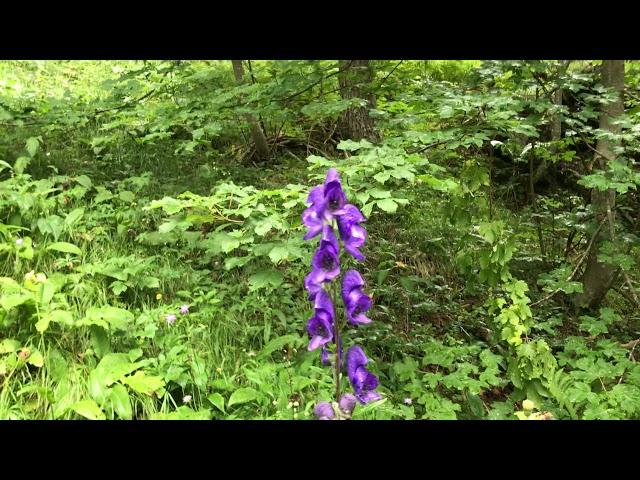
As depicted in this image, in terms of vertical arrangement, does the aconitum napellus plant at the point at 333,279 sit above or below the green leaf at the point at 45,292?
above

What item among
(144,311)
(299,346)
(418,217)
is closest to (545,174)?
(418,217)

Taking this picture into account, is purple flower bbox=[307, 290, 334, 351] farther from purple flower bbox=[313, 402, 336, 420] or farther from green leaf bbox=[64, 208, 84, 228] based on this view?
green leaf bbox=[64, 208, 84, 228]

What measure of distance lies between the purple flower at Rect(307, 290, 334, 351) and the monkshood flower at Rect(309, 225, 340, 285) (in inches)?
2.8

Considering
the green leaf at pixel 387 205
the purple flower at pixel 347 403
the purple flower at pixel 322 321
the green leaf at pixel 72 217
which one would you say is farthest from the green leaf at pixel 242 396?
the green leaf at pixel 72 217

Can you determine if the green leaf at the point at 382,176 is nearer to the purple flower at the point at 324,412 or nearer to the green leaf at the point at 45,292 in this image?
the purple flower at the point at 324,412

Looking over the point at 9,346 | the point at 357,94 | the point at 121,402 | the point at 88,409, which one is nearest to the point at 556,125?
the point at 357,94

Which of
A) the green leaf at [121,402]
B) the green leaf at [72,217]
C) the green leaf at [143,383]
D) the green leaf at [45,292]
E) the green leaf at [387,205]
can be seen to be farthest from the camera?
the green leaf at [72,217]

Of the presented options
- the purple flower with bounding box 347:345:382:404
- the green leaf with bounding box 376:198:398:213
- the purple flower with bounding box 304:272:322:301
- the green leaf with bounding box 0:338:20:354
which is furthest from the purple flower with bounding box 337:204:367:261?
the green leaf with bounding box 0:338:20:354

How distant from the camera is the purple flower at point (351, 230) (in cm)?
152

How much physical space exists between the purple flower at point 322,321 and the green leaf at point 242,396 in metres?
0.99

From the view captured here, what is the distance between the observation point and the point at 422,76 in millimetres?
4688

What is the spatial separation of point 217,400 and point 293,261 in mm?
1754

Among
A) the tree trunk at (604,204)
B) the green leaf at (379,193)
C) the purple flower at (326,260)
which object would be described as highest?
the purple flower at (326,260)

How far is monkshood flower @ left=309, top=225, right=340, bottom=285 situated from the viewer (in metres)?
1.49
